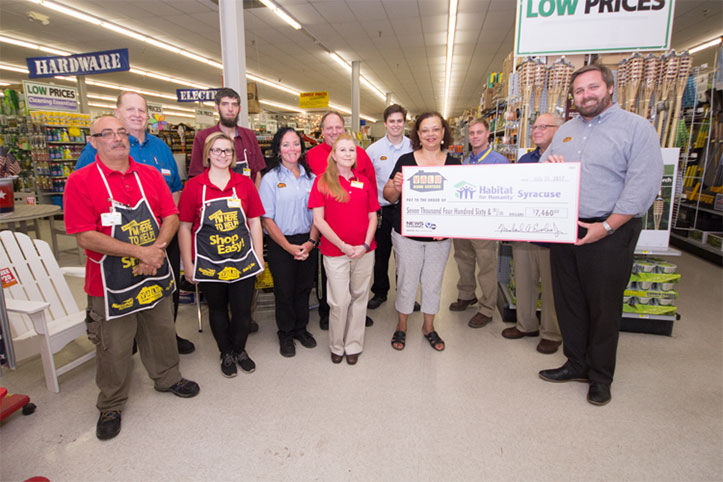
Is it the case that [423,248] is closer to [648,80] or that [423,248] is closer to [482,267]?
[482,267]

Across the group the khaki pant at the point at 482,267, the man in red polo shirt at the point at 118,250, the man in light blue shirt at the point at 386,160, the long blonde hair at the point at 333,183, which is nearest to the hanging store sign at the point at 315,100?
the man in light blue shirt at the point at 386,160

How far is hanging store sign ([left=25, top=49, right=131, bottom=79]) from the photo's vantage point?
737 cm

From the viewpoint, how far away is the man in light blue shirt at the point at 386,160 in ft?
11.1

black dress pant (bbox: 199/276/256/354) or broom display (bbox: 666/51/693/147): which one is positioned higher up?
broom display (bbox: 666/51/693/147)

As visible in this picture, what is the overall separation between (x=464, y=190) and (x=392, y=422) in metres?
1.39

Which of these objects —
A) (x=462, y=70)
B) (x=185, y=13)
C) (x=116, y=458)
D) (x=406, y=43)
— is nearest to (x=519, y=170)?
(x=116, y=458)

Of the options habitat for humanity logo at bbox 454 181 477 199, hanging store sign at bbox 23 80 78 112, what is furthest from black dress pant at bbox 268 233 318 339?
hanging store sign at bbox 23 80 78 112

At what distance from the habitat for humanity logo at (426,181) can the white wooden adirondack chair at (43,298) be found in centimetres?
230

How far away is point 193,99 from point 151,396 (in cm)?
905

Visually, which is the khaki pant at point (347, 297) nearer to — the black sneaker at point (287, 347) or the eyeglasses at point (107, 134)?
the black sneaker at point (287, 347)

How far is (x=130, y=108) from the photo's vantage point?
7.97ft

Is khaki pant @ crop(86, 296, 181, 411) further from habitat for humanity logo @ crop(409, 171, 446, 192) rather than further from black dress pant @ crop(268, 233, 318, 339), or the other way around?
habitat for humanity logo @ crop(409, 171, 446, 192)

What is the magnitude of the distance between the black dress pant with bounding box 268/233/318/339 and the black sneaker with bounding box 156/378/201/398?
0.72 meters

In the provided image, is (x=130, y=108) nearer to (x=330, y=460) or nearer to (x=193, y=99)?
(x=330, y=460)
